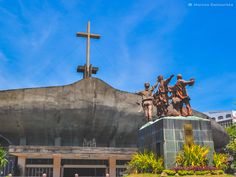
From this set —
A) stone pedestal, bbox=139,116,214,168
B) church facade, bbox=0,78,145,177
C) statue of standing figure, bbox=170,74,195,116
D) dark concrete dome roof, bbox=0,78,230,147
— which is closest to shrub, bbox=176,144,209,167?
stone pedestal, bbox=139,116,214,168

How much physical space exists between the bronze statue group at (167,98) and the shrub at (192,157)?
2.05 m

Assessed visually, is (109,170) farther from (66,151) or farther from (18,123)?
(18,123)

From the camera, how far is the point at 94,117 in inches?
1698

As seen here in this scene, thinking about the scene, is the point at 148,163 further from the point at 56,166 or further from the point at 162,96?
the point at 56,166

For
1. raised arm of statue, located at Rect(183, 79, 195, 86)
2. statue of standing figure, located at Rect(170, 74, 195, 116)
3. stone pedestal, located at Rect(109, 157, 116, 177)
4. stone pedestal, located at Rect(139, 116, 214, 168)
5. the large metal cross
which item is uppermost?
the large metal cross

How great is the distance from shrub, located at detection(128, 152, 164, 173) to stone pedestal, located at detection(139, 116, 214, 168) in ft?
0.86

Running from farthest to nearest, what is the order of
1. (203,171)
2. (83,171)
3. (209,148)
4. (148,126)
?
(83,171) → (148,126) → (209,148) → (203,171)

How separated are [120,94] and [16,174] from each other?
19.0 m

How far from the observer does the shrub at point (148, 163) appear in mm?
12255

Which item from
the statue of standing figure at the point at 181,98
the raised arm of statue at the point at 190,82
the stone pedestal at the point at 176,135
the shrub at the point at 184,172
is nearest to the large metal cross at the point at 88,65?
the statue of standing figure at the point at 181,98

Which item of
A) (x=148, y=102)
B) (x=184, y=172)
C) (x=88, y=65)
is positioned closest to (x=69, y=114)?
(x=88, y=65)

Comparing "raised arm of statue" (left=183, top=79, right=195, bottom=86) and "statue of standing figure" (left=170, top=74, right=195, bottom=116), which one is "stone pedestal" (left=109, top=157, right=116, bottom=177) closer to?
"statue of standing figure" (left=170, top=74, right=195, bottom=116)

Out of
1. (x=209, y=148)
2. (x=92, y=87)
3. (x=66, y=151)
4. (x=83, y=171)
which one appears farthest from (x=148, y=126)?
(x=83, y=171)

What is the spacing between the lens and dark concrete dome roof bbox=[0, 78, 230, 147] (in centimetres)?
4059
